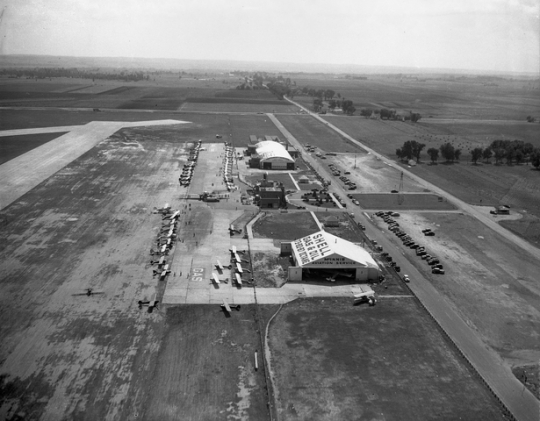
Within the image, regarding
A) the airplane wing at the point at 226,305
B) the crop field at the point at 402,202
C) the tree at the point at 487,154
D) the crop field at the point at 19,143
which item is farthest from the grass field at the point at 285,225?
the crop field at the point at 19,143

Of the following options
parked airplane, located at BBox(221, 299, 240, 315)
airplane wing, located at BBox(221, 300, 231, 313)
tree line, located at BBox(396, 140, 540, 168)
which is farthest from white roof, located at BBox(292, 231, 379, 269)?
tree line, located at BBox(396, 140, 540, 168)

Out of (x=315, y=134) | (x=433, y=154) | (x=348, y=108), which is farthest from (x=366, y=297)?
(x=348, y=108)

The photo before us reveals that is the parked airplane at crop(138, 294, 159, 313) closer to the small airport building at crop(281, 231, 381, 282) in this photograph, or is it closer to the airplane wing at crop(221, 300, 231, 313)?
the airplane wing at crop(221, 300, 231, 313)

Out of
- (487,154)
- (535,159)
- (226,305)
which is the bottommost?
(226,305)

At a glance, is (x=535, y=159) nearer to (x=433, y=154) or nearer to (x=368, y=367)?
(x=433, y=154)

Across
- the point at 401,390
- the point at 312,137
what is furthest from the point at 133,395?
the point at 312,137

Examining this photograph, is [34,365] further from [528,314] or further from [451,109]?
[451,109]
